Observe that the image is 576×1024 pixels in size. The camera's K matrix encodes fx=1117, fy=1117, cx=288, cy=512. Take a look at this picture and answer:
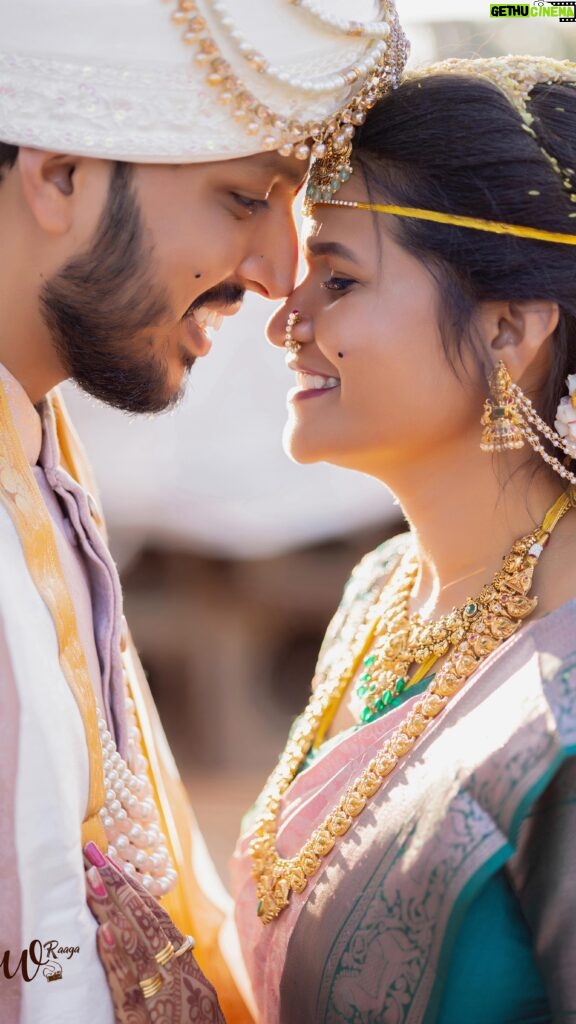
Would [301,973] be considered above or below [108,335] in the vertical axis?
Result: below

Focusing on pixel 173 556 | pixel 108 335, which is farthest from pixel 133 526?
pixel 108 335

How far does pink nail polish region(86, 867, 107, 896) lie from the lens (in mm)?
1395

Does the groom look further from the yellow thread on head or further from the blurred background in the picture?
the blurred background

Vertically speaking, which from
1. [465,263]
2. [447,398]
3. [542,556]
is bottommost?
[542,556]

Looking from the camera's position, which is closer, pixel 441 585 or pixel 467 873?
pixel 467 873

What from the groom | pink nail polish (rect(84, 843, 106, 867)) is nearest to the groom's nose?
the groom

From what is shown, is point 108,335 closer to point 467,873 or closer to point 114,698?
point 114,698

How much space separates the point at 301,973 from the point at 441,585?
640 mm

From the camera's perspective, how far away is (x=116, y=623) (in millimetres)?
1754

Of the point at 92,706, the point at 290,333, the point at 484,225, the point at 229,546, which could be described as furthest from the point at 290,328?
the point at 229,546

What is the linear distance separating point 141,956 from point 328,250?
3.51 feet

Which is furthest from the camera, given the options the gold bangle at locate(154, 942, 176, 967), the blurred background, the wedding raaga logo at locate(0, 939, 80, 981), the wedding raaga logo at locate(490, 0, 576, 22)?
the blurred background

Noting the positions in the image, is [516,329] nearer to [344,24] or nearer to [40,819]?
[344,24]

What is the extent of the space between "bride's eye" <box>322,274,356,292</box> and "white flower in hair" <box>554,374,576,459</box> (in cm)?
37
